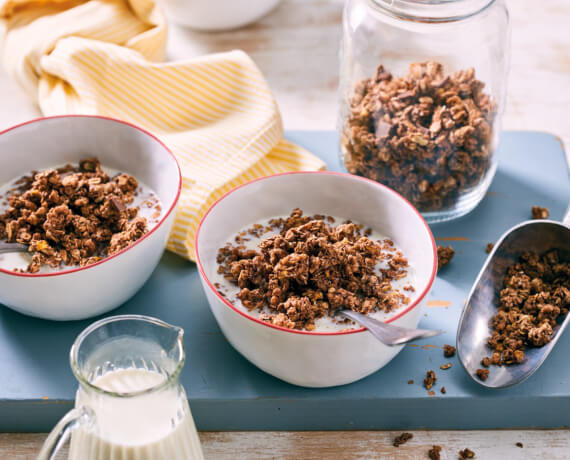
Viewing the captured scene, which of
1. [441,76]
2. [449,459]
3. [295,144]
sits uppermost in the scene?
[441,76]

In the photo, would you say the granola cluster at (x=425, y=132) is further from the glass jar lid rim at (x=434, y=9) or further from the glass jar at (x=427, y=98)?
the glass jar lid rim at (x=434, y=9)

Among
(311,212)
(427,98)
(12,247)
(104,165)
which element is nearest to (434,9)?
(427,98)

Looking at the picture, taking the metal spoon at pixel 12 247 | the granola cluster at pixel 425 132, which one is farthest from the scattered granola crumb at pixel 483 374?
the metal spoon at pixel 12 247

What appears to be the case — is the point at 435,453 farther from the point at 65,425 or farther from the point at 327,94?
the point at 327,94

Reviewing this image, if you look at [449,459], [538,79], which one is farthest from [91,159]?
[538,79]

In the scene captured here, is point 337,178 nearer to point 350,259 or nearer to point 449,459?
point 350,259

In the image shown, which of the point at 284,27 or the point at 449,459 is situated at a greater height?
the point at 284,27

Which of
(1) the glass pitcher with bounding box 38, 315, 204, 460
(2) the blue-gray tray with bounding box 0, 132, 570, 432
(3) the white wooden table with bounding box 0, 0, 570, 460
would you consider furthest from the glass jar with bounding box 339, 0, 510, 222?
(1) the glass pitcher with bounding box 38, 315, 204, 460
